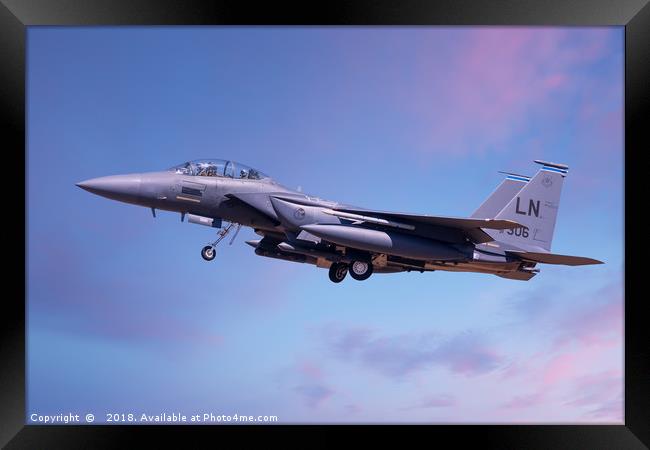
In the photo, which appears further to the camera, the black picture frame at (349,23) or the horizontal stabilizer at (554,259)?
the horizontal stabilizer at (554,259)

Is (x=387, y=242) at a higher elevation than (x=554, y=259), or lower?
higher

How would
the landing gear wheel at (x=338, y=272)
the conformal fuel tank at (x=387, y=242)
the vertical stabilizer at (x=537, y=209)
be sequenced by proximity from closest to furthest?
the conformal fuel tank at (x=387, y=242)
the landing gear wheel at (x=338, y=272)
the vertical stabilizer at (x=537, y=209)

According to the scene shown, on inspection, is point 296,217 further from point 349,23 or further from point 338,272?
point 349,23

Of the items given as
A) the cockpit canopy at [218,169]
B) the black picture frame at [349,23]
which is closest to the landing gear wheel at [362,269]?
the cockpit canopy at [218,169]

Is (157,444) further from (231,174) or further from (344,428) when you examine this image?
(231,174)

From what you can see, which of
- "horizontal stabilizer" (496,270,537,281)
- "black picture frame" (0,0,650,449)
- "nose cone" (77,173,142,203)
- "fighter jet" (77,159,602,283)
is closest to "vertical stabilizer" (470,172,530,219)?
"fighter jet" (77,159,602,283)

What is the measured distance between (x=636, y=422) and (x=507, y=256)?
15.0 ft

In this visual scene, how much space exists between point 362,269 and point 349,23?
5183mm

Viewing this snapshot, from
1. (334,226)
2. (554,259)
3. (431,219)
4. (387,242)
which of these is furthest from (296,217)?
(554,259)

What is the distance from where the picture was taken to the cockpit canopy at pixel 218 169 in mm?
17016

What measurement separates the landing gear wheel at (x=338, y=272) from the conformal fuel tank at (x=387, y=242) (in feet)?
4.73

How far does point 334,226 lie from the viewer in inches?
643

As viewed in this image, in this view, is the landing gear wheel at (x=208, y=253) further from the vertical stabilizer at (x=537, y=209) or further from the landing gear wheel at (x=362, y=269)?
the vertical stabilizer at (x=537, y=209)

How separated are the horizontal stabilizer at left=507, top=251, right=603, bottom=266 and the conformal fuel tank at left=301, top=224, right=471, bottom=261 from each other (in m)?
1.44
